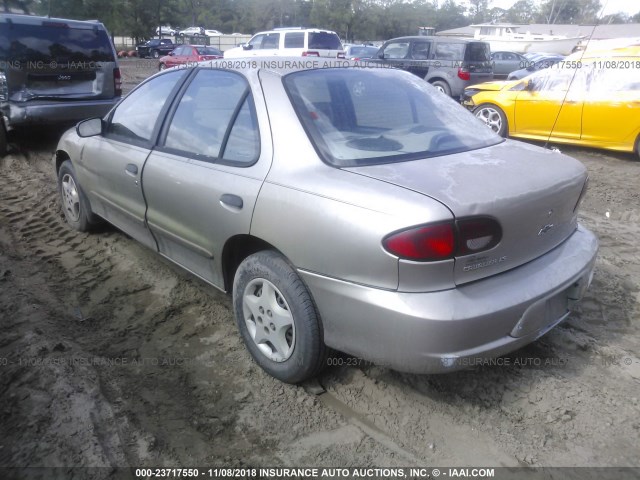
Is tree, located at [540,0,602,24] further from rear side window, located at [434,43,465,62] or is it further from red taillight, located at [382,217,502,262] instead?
red taillight, located at [382,217,502,262]

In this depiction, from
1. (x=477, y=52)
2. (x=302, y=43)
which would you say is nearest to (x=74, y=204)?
(x=477, y=52)

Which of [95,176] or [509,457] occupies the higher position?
[95,176]

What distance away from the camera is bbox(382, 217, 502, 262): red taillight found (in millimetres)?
2107

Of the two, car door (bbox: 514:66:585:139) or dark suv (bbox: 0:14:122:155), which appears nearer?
dark suv (bbox: 0:14:122:155)

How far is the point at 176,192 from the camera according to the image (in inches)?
126

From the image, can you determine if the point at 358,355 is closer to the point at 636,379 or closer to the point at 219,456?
the point at 219,456

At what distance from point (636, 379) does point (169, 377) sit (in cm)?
251

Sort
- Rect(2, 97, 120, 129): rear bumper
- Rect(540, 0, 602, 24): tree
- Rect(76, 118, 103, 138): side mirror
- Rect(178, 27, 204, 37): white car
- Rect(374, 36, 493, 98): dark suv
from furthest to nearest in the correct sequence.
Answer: Rect(178, 27, 204, 37): white car, Rect(374, 36, 493, 98): dark suv, Rect(2, 97, 120, 129): rear bumper, Rect(540, 0, 602, 24): tree, Rect(76, 118, 103, 138): side mirror

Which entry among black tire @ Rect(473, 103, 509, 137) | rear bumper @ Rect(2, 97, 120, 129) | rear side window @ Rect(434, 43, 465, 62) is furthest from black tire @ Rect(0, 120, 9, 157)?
rear side window @ Rect(434, 43, 465, 62)

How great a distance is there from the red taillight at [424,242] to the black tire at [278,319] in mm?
565

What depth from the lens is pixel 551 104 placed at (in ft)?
27.0

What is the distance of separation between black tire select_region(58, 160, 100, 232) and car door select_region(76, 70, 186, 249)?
1.12 ft

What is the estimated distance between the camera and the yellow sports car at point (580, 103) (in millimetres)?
7539

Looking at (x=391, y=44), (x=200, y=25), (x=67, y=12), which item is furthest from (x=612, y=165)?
(x=200, y=25)
